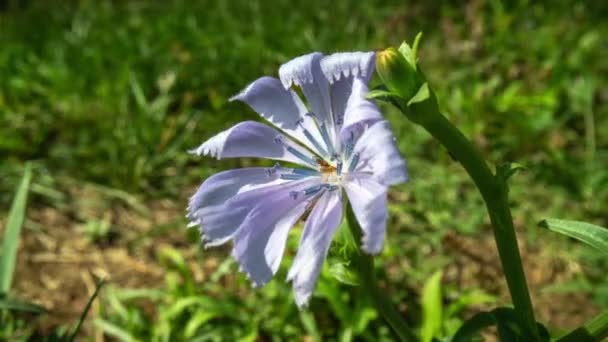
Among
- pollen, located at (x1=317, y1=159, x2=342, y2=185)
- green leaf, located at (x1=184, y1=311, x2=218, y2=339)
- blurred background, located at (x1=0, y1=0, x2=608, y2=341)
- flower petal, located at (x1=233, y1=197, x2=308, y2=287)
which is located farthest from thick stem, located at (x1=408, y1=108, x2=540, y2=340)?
green leaf, located at (x1=184, y1=311, x2=218, y2=339)

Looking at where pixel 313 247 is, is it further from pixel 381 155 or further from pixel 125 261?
pixel 125 261

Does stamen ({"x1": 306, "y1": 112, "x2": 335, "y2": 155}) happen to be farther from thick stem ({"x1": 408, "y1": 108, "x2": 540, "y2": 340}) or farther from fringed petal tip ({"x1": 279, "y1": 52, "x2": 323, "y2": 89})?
thick stem ({"x1": 408, "y1": 108, "x2": 540, "y2": 340})

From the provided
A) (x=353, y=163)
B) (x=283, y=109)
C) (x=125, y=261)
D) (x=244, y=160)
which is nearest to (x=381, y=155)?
(x=353, y=163)

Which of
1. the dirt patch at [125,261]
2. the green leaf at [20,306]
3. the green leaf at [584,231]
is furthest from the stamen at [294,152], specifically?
the dirt patch at [125,261]

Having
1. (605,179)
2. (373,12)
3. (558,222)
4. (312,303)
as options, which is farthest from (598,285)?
(373,12)

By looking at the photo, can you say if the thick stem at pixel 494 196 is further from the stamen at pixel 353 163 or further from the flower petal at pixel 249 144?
the flower petal at pixel 249 144
